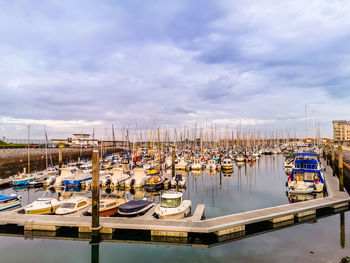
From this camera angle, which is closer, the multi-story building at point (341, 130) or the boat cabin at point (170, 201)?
the boat cabin at point (170, 201)

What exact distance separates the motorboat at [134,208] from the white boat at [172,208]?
213 cm

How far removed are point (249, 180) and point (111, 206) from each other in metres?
30.3

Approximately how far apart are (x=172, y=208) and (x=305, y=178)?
2227cm

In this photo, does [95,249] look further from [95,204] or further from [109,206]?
[109,206]

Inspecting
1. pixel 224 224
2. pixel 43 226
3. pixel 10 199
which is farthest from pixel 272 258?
pixel 10 199

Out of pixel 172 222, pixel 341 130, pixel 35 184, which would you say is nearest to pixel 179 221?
pixel 172 222

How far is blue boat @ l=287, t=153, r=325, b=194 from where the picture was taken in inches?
1203

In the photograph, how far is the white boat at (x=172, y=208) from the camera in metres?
19.5

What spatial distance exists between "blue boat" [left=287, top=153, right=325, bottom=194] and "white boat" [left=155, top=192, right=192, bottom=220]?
56.6 ft

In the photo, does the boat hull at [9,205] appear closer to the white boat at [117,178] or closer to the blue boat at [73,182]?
the blue boat at [73,182]

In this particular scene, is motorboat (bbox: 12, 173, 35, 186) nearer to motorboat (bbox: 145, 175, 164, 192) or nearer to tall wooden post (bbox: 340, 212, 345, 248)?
motorboat (bbox: 145, 175, 164, 192)

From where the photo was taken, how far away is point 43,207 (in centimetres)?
2303

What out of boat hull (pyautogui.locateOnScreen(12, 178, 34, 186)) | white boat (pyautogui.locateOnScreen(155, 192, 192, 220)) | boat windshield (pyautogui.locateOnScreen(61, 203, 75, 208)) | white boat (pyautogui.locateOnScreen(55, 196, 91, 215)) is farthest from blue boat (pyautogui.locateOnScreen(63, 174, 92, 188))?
white boat (pyautogui.locateOnScreen(155, 192, 192, 220))

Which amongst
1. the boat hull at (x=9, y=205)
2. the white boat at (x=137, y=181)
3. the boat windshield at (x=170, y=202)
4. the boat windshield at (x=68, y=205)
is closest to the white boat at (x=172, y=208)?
the boat windshield at (x=170, y=202)
